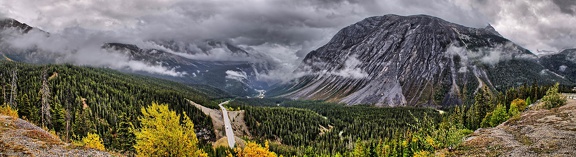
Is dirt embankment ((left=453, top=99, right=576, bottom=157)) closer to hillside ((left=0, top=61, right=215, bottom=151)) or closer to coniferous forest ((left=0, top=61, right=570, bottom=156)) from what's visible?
coniferous forest ((left=0, top=61, right=570, bottom=156))

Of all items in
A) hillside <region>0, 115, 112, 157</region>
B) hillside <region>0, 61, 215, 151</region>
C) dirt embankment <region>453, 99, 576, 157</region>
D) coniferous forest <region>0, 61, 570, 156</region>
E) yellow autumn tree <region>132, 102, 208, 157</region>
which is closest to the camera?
hillside <region>0, 115, 112, 157</region>

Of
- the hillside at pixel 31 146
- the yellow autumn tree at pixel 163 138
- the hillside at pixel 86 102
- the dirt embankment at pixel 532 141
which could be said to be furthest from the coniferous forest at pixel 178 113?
the yellow autumn tree at pixel 163 138

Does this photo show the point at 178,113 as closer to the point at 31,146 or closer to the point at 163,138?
the point at 31,146

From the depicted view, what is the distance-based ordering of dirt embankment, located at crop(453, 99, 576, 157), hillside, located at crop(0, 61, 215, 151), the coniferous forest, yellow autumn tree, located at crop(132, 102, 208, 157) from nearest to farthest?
1. yellow autumn tree, located at crop(132, 102, 208, 157)
2. dirt embankment, located at crop(453, 99, 576, 157)
3. the coniferous forest
4. hillside, located at crop(0, 61, 215, 151)

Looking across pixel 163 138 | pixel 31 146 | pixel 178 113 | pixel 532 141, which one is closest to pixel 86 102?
pixel 178 113

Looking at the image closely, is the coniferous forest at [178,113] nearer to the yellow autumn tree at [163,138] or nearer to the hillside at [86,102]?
the hillside at [86,102]

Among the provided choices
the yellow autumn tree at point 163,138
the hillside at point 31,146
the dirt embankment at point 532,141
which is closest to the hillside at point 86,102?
the hillside at point 31,146

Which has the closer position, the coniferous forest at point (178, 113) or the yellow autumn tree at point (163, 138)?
the yellow autumn tree at point (163, 138)

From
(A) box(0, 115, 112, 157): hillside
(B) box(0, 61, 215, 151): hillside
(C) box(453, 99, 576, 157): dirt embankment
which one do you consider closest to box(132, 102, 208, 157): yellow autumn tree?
(A) box(0, 115, 112, 157): hillside

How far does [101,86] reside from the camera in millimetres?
181875

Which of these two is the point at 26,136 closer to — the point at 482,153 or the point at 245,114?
the point at 482,153

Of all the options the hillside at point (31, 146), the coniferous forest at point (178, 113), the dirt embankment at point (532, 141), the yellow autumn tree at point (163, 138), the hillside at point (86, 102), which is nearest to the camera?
the hillside at point (31, 146)

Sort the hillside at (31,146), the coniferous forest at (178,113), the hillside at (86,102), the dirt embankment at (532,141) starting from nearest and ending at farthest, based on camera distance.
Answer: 1. the hillside at (31,146)
2. the dirt embankment at (532,141)
3. the coniferous forest at (178,113)
4. the hillside at (86,102)

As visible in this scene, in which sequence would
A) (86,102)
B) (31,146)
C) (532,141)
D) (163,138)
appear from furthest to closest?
1. (86,102)
2. (532,141)
3. (163,138)
4. (31,146)
